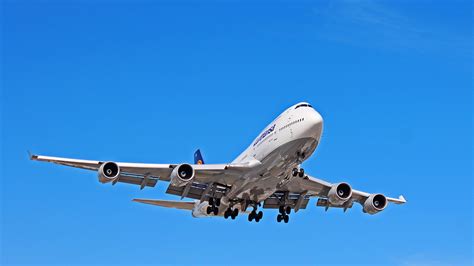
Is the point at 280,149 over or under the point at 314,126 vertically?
under

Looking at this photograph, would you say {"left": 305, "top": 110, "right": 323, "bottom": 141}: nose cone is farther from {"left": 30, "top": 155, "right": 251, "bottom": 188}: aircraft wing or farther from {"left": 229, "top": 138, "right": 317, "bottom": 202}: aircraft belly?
{"left": 30, "top": 155, "right": 251, "bottom": 188}: aircraft wing

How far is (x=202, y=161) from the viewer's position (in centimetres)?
6419

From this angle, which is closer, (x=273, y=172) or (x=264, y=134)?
(x=273, y=172)

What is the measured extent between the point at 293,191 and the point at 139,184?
1104 cm

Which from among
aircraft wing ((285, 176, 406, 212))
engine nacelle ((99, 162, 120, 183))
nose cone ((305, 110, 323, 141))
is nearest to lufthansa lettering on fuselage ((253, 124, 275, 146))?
nose cone ((305, 110, 323, 141))

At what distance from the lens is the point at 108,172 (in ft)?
160

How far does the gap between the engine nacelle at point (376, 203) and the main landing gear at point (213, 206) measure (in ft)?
33.7

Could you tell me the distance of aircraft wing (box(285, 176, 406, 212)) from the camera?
55.4 m

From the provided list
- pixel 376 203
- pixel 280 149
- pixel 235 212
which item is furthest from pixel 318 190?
pixel 280 149

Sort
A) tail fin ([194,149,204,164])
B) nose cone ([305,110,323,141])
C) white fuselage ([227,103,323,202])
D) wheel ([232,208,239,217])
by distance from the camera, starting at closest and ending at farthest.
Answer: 1. nose cone ([305,110,323,141])
2. white fuselage ([227,103,323,202])
3. wheel ([232,208,239,217])
4. tail fin ([194,149,204,164])

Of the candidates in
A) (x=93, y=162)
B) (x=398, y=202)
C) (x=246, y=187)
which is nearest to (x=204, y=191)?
(x=246, y=187)

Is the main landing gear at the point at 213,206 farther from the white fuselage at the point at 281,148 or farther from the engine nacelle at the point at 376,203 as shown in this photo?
the engine nacelle at the point at 376,203

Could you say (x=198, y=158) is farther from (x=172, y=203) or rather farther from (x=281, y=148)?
(x=281, y=148)

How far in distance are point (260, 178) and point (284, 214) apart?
7122 mm
